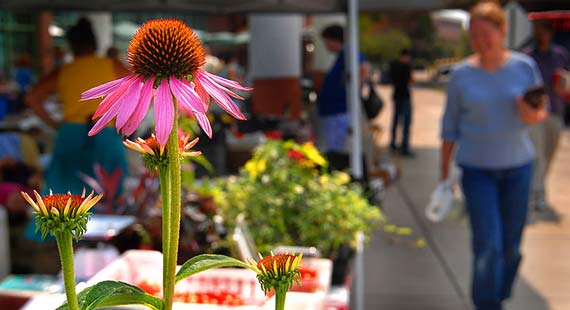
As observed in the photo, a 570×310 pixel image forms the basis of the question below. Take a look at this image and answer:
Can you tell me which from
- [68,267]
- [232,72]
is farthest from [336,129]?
[68,267]

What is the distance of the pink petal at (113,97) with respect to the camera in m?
0.78

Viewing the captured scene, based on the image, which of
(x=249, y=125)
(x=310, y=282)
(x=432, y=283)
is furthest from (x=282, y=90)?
(x=310, y=282)

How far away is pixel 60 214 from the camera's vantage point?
2.45 feet

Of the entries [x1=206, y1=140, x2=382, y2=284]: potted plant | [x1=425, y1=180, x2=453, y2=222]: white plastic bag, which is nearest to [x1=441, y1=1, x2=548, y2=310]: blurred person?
[x1=425, y1=180, x2=453, y2=222]: white plastic bag

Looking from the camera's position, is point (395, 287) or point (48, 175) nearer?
point (48, 175)

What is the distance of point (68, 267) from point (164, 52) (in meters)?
0.24

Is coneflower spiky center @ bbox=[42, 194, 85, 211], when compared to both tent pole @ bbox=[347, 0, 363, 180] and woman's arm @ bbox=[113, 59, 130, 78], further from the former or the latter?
tent pole @ bbox=[347, 0, 363, 180]

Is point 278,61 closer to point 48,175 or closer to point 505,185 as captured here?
point 48,175

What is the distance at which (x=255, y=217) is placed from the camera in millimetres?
3285

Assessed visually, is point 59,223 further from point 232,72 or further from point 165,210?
point 232,72

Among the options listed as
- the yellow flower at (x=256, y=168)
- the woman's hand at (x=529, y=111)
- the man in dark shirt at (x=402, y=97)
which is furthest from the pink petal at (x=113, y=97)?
the man in dark shirt at (x=402, y=97)

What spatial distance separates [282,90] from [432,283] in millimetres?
6266

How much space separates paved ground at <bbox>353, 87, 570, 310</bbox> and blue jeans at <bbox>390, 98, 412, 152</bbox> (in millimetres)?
2768

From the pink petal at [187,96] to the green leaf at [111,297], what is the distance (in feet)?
0.71
